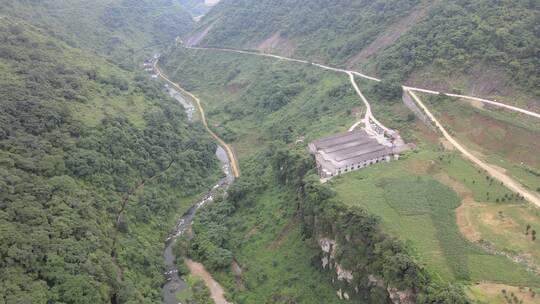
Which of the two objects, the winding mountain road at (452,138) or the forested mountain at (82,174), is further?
the winding mountain road at (452,138)

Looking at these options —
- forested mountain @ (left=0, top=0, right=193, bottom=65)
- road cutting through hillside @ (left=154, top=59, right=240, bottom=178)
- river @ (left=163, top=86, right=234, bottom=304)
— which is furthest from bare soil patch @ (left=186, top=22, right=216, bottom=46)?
river @ (left=163, top=86, right=234, bottom=304)

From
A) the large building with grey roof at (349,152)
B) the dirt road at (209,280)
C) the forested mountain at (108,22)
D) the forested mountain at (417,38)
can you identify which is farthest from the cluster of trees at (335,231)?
the forested mountain at (108,22)

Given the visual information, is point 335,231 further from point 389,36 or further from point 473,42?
point 389,36

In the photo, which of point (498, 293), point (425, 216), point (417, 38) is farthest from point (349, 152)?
point (417, 38)

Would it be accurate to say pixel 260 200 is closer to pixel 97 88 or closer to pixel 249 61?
pixel 97 88

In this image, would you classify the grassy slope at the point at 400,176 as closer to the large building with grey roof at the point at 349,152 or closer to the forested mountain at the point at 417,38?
the large building with grey roof at the point at 349,152

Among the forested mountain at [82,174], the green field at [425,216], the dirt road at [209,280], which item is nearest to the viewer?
the green field at [425,216]

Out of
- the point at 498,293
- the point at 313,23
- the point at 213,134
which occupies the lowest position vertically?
the point at 213,134
